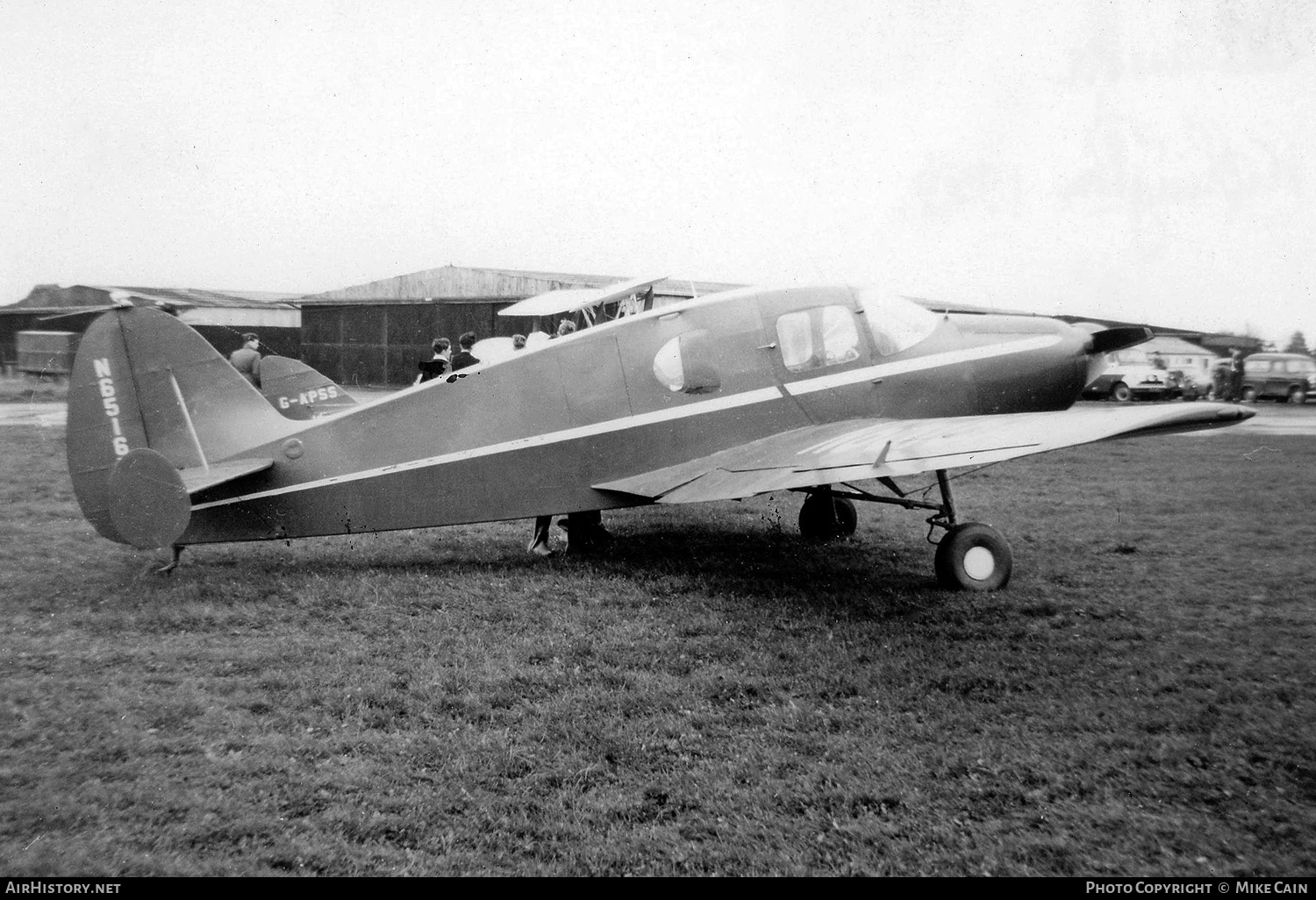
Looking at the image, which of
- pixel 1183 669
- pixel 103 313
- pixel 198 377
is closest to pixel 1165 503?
pixel 1183 669

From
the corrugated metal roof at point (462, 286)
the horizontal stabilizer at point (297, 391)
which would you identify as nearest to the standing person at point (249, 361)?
the horizontal stabilizer at point (297, 391)

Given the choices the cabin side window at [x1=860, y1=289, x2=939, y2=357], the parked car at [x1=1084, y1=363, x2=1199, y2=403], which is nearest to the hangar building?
the parked car at [x1=1084, y1=363, x2=1199, y2=403]

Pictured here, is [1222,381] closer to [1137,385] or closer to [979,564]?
[1137,385]

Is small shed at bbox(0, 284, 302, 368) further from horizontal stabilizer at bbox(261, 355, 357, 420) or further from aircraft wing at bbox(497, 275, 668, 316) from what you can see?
aircraft wing at bbox(497, 275, 668, 316)

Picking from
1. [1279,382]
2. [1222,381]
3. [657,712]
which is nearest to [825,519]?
[657,712]

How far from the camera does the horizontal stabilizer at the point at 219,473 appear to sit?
5.89 meters

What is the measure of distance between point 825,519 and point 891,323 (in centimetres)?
220

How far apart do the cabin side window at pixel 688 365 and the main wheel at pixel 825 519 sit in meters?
1.99

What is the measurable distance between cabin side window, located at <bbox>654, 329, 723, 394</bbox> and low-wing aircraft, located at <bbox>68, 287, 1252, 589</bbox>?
0.01 m

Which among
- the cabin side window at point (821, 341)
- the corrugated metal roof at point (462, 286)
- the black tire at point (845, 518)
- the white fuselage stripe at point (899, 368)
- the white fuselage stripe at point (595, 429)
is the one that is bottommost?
the black tire at point (845, 518)

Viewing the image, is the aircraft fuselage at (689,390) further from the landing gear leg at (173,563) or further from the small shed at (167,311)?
the small shed at (167,311)

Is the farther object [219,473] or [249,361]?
[249,361]

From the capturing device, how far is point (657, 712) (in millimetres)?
4082

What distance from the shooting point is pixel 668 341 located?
6.79m
